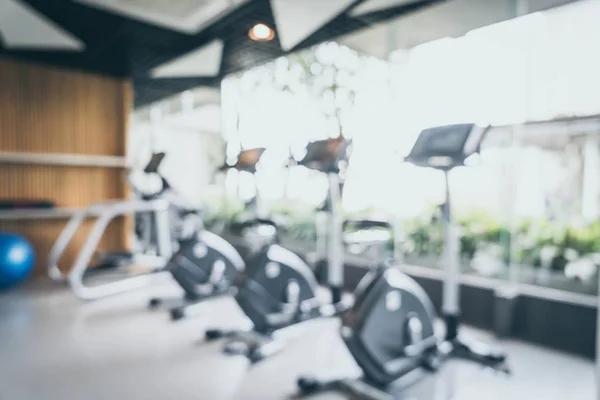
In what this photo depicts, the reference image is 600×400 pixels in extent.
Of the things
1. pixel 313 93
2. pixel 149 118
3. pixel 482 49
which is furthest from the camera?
pixel 149 118

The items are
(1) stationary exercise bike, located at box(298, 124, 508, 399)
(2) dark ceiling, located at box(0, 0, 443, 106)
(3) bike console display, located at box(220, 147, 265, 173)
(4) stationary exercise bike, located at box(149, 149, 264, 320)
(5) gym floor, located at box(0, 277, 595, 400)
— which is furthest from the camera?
(4) stationary exercise bike, located at box(149, 149, 264, 320)

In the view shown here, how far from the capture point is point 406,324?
230cm

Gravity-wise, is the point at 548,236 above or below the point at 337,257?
above

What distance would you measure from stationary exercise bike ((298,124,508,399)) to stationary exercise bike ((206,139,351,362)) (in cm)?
64

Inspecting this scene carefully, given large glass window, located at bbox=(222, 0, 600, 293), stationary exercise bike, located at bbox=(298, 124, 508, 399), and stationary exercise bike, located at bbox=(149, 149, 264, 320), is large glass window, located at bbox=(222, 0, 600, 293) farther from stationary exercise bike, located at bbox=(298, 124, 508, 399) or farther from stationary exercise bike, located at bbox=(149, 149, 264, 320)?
stationary exercise bike, located at bbox=(149, 149, 264, 320)

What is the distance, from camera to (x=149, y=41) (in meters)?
4.41

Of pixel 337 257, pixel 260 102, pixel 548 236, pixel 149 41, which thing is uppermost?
pixel 149 41

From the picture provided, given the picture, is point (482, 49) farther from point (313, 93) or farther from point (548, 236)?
point (313, 93)

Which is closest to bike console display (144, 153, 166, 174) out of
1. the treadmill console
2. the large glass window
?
the large glass window

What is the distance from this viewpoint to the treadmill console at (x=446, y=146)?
7.66 feet

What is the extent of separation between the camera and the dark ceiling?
3.70 m

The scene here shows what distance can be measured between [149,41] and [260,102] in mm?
1455

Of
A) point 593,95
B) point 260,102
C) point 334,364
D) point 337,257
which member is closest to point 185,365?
point 334,364

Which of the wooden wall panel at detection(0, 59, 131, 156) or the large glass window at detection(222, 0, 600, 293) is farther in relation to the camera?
the wooden wall panel at detection(0, 59, 131, 156)
